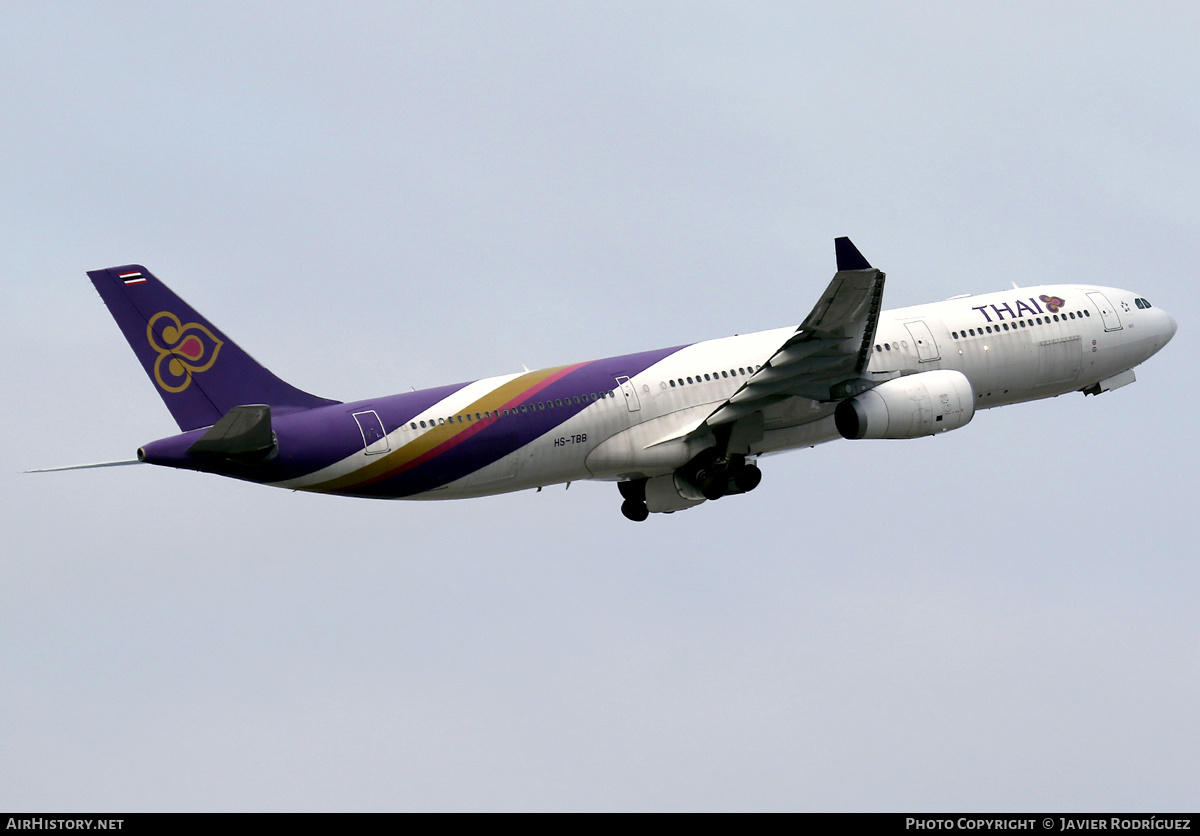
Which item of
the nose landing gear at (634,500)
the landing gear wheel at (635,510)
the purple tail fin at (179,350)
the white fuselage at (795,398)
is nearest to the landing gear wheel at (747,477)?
the white fuselage at (795,398)

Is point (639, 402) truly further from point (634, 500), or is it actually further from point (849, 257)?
point (849, 257)

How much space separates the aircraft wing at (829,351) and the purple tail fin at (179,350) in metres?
12.3

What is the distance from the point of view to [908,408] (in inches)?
1820

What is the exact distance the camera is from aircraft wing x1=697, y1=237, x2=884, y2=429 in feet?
145

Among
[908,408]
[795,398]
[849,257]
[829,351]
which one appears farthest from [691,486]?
[849,257]

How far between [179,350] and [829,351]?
16.4m

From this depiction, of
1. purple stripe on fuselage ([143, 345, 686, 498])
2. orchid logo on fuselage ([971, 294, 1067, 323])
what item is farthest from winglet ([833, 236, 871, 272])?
orchid logo on fuselage ([971, 294, 1067, 323])

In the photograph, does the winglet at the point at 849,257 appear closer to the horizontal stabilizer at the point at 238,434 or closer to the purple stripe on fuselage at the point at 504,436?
the purple stripe on fuselage at the point at 504,436

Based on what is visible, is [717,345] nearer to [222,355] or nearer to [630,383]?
[630,383]

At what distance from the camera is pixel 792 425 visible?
4775 cm
